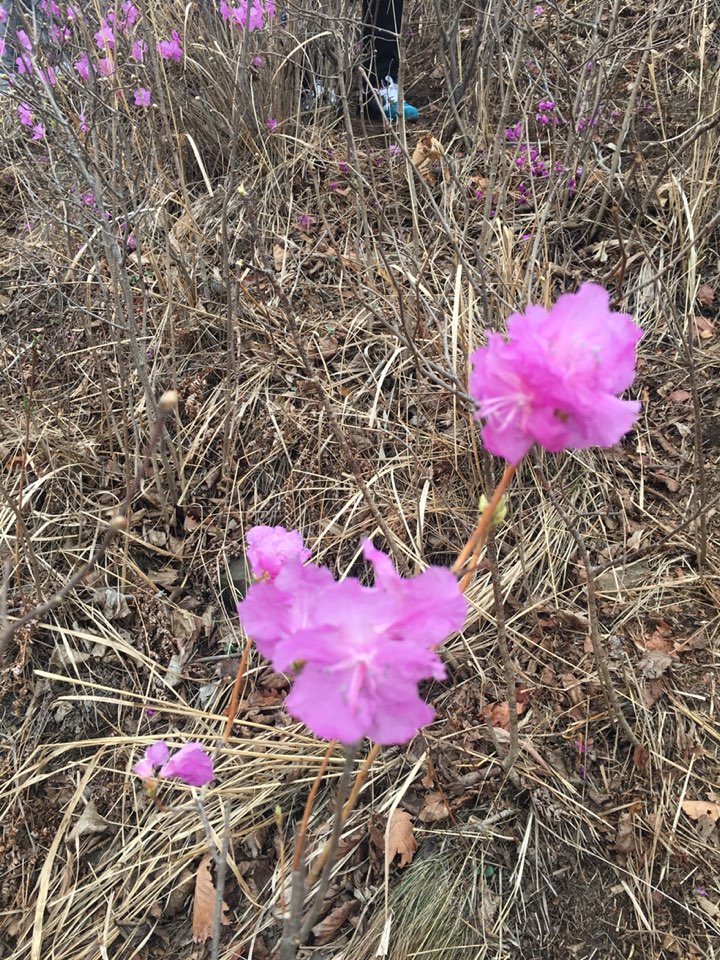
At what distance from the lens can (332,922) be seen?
1.58 metres

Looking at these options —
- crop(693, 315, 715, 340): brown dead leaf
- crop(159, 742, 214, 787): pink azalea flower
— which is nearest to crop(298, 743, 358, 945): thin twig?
crop(159, 742, 214, 787): pink azalea flower

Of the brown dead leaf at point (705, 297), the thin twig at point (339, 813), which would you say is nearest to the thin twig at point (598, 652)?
the thin twig at point (339, 813)

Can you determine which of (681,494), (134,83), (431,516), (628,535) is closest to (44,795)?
(431,516)

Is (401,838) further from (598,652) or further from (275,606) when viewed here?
(275,606)

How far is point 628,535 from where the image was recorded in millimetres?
2107

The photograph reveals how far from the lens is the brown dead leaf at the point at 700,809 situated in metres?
1.62

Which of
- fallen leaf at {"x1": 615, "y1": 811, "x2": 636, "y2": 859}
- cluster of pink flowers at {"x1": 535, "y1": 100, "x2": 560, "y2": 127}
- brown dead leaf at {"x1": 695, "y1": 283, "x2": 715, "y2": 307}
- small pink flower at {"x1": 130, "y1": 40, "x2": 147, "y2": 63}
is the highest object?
small pink flower at {"x1": 130, "y1": 40, "x2": 147, "y2": 63}

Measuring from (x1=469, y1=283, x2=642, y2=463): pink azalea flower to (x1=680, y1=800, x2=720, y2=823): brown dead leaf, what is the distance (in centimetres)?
136

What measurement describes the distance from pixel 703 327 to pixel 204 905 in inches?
97.0

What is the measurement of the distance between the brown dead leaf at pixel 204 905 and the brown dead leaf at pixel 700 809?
113 cm

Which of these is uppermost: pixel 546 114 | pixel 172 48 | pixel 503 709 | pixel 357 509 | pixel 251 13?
pixel 251 13

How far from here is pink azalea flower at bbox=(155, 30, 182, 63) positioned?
301cm

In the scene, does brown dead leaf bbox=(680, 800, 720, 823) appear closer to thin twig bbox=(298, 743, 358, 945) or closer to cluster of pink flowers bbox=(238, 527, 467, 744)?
thin twig bbox=(298, 743, 358, 945)

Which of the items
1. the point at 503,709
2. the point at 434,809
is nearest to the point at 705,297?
the point at 503,709
